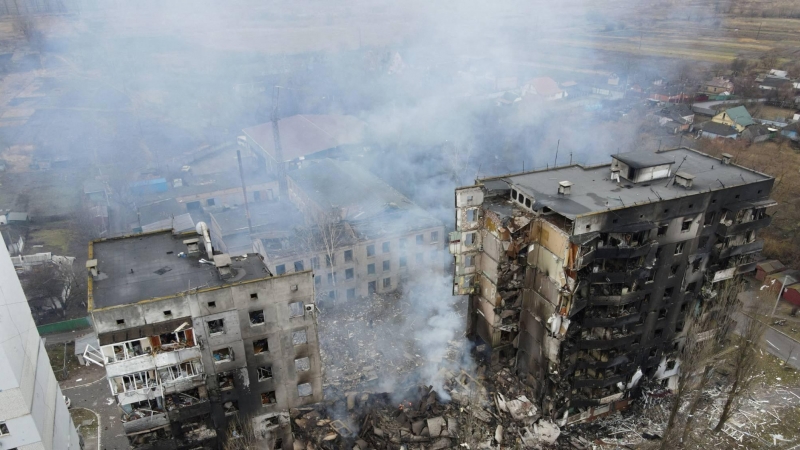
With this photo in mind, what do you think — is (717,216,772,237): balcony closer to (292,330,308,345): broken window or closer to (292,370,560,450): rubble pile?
(292,370,560,450): rubble pile

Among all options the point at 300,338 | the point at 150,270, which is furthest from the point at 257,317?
the point at 150,270

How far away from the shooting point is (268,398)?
76.8 ft

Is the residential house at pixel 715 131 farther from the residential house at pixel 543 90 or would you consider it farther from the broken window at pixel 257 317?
the broken window at pixel 257 317

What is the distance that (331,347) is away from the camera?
34031 millimetres

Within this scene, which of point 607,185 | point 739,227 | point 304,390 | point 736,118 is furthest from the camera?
point 736,118

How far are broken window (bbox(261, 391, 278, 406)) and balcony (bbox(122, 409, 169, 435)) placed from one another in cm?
396

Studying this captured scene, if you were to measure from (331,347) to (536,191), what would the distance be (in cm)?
1691

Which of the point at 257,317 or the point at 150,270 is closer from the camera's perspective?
the point at 257,317

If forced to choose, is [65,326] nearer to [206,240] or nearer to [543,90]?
[206,240]

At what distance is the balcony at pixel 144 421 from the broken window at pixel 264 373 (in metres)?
3.90

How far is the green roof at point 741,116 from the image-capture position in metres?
64.6

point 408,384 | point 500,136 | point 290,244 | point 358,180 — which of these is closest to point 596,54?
point 500,136

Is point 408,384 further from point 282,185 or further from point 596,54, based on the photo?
point 596,54

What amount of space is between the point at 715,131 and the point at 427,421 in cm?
5721
